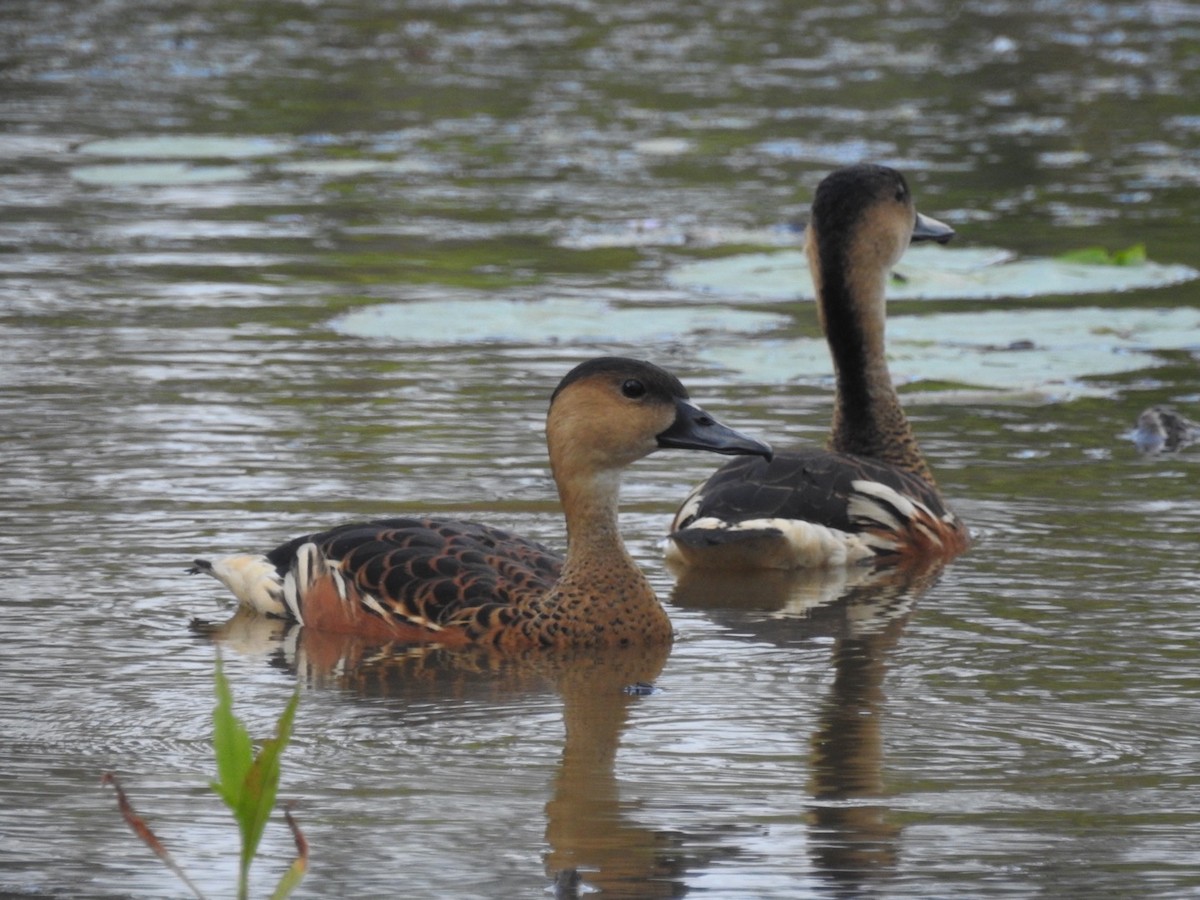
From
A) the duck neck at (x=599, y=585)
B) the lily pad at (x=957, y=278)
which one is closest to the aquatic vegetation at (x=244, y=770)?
the duck neck at (x=599, y=585)

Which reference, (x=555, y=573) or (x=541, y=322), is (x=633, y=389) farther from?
(x=541, y=322)

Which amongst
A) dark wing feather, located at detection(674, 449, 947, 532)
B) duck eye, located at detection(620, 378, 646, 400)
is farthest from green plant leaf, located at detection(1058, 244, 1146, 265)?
duck eye, located at detection(620, 378, 646, 400)

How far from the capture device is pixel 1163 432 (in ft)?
33.9

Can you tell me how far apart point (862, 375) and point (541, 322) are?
113 inches

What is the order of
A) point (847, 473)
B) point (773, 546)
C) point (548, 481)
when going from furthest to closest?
point (548, 481) < point (847, 473) < point (773, 546)

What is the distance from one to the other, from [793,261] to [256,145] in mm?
6326

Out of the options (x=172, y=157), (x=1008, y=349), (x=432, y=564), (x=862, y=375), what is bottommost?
(x=432, y=564)

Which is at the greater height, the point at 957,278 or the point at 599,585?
the point at 957,278

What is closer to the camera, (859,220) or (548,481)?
(548,481)

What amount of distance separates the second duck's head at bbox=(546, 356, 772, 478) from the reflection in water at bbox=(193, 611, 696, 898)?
68cm

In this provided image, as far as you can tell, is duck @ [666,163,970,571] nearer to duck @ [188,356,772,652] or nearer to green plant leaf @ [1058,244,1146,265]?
duck @ [188,356,772,652]

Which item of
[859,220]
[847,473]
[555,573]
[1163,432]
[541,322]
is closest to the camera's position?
[555,573]

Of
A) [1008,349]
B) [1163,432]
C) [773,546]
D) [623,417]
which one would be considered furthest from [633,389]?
[1008,349]

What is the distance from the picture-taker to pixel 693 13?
2855 cm
